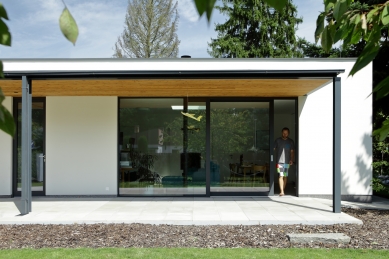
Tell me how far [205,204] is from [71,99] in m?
4.57

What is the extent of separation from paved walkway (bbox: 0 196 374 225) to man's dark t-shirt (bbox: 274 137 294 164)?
3.21 feet

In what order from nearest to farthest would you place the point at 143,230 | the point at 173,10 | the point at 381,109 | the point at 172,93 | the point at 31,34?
the point at 31,34, the point at 143,230, the point at 172,93, the point at 381,109, the point at 173,10

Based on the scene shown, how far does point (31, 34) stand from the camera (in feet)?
3.78

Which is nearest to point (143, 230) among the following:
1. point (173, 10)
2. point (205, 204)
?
point (205, 204)

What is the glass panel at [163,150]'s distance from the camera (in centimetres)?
1028

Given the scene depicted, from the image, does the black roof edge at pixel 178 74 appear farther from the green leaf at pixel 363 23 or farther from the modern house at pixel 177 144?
the green leaf at pixel 363 23

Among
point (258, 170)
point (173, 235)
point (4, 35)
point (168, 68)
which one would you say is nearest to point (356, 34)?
point (4, 35)

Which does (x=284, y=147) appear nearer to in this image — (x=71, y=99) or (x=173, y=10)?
(x=71, y=99)

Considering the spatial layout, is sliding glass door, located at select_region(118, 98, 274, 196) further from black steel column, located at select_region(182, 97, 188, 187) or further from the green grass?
the green grass

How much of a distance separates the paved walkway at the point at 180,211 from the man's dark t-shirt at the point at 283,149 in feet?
3.21

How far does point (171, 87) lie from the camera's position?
9000 millimetres

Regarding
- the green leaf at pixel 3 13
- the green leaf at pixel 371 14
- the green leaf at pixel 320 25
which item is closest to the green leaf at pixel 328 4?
the green leaf at pixel 320 25

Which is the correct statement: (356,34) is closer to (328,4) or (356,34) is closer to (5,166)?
(328,4)

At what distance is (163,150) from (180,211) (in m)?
2.53
